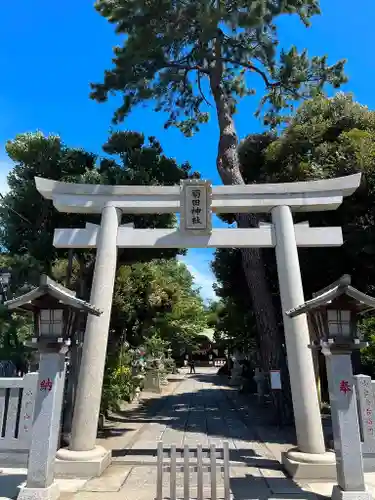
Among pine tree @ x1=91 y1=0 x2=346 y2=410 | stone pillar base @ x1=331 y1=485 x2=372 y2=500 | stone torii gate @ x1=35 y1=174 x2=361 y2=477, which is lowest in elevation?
stone pillar base @ x1=331 y1=485 x2=372 y2=500

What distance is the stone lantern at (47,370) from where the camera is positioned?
5.69 m

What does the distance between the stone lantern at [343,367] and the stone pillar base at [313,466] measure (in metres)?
1.08

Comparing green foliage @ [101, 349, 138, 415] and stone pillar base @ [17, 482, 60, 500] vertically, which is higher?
green foliage @ [101, 349, 138, 415]

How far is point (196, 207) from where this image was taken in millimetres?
8820

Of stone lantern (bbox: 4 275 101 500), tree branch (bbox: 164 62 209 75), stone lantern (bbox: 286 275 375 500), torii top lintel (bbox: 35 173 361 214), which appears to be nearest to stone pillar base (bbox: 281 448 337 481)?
stone lantern (bbox: 286 275 375 500)

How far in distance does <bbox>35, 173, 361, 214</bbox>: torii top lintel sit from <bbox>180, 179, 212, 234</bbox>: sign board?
194mm

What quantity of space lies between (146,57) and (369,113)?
7.51m

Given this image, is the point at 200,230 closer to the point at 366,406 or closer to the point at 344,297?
the point at 344,297

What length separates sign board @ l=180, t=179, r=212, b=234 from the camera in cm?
874

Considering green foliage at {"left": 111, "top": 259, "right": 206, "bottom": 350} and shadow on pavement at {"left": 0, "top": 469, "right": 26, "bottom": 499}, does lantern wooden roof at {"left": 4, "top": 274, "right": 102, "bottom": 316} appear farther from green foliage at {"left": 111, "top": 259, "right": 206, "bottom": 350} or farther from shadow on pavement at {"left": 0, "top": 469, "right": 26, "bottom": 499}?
green foliage at {"left": 111, "top": 259, "right": 206, "bottom": 350}

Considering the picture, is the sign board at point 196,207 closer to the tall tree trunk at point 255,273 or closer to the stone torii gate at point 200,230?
the stone torii gate at point 200,230

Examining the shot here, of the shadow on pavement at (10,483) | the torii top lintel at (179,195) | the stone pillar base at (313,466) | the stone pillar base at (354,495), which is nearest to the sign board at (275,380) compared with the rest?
the stone pillar base at (313,466)

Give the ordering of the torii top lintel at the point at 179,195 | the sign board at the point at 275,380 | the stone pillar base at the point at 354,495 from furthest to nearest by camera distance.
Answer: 1. the sign board at the point at 275,380
2. the torii top lintel at the point at 179,195
3. the stone pillar base at the point at 354,495

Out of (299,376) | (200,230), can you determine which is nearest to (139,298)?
(200,230)
